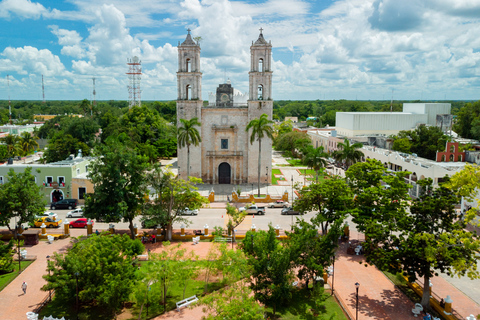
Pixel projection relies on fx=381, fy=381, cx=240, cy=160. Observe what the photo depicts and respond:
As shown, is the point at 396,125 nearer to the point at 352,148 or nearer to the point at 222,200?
the point at 352,148

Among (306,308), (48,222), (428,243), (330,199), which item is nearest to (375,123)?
(330,199)

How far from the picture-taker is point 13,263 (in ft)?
78.8

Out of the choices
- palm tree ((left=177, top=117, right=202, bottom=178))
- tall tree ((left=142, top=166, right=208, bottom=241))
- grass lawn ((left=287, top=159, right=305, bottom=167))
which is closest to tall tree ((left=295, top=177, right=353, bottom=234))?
tall tree ((left=142, top=166, right=208, bottom=241))

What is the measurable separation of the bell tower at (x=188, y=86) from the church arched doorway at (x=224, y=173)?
3454 mm

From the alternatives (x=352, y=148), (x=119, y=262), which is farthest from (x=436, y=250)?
(x=352, y=148)

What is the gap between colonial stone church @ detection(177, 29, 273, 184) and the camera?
147 feet

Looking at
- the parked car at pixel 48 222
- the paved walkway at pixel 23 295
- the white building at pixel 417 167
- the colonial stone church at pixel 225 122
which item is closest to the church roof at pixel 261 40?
the colonial stone church at pixel 225 122

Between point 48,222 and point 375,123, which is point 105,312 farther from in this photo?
point 375,123

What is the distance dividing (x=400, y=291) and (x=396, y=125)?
2333 inches

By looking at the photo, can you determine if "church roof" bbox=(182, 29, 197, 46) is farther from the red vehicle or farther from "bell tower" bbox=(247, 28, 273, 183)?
the red vehicle

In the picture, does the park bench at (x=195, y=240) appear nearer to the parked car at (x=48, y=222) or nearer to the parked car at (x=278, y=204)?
the parked car at (x=278, y=204)

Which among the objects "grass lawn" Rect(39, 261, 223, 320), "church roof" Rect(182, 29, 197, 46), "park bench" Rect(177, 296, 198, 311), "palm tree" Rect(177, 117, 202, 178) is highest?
"church roof" Rect(182, 29, 197, 46)

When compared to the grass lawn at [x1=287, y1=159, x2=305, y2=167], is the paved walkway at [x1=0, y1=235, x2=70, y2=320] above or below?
below

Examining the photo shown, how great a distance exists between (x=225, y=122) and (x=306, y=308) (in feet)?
102
